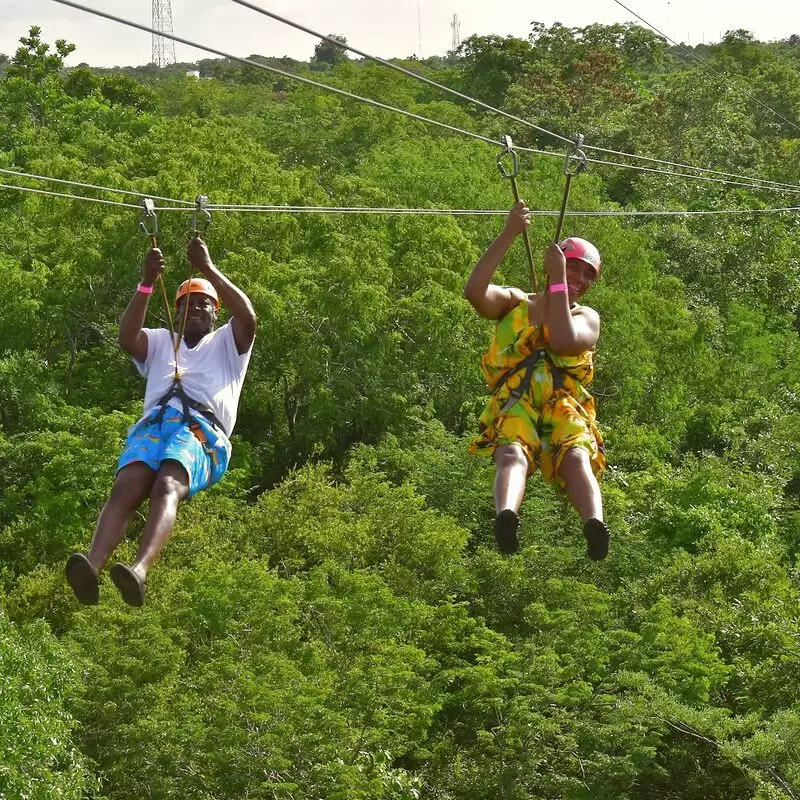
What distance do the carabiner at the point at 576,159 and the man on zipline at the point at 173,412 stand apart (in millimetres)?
1453

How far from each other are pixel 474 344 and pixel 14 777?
1400cm

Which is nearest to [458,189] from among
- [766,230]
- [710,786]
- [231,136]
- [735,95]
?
[231,136]

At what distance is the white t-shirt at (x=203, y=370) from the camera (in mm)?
6645

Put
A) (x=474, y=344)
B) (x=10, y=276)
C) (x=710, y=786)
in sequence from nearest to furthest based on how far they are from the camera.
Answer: (x=710, y=786), (x=10, y=276), (x=474, y=344)

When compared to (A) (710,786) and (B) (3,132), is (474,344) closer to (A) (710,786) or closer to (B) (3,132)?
(A) (710,786)

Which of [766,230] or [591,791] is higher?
[766,230]

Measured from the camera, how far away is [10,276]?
982 inches

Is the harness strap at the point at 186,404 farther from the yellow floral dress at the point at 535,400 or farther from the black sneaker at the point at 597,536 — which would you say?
the black sneaker at the point at 597,536

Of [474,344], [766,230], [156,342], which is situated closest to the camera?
[156,342]

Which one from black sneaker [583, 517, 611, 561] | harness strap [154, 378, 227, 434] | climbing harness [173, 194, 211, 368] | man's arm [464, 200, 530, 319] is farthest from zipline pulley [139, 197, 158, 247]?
black sneaker [583, 517, 611, 561]

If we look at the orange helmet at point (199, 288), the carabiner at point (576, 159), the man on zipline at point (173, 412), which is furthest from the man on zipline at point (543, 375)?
the orange helmet at point (199, 288)

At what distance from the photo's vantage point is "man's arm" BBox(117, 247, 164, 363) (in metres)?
6.35

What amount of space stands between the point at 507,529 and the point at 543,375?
955 mm

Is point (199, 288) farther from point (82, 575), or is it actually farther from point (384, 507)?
point (384, 507)
